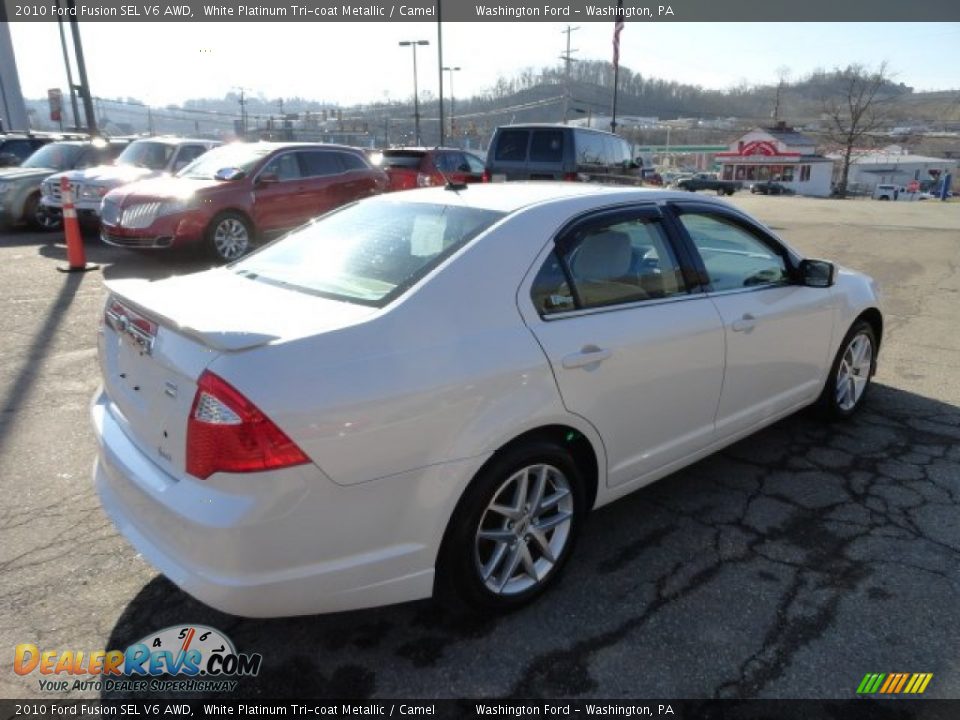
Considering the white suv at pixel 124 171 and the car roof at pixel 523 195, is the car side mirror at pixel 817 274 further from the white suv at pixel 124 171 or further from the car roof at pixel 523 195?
the white suv at pixel 124 171

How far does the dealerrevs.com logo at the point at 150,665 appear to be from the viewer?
2.29 m

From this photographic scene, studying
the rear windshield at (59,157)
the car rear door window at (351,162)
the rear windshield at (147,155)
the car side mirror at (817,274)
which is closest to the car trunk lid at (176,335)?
the car side mirror at (817,274)

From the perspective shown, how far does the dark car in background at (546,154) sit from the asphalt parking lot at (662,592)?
28.4ft

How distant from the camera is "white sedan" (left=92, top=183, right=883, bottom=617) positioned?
202 cm

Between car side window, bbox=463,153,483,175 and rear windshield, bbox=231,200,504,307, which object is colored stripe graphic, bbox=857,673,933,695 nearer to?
rear windshield, bbox=231,200,504,307

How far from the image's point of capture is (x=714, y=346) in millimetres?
3205

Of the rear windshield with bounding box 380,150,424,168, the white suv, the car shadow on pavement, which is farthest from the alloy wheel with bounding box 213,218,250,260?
the car shadow on pavement

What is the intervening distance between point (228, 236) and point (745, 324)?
8.04 metres

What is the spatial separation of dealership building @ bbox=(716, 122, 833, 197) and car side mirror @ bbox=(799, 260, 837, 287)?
254 ft

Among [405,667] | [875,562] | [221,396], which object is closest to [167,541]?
[221,396]

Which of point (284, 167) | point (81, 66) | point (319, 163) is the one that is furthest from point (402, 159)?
point (81, 66)

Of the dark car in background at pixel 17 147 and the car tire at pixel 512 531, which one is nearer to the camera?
the car tire at pixel 512 531

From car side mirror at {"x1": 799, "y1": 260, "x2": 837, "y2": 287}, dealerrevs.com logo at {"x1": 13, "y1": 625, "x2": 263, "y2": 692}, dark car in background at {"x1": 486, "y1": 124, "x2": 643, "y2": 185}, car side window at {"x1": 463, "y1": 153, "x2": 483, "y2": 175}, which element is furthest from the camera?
car side window at {"x1": 463, "y1": 153, "x2": 483, "y2": 175}

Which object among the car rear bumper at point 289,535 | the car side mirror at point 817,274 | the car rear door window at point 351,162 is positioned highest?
the car rear door window at point 351,162
